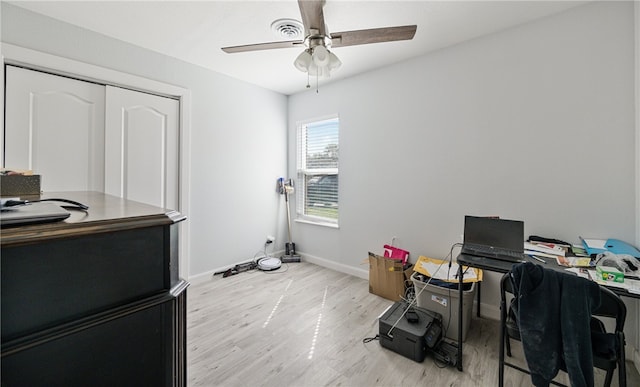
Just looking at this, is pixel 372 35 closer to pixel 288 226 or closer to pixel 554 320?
pixel 554 320

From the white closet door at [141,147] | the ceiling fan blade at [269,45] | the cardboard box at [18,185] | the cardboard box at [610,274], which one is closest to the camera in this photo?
the cardboard box at [18,185]

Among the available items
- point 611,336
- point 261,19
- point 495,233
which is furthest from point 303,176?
point 611,336

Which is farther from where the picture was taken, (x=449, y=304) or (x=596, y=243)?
(x=449, y=304)

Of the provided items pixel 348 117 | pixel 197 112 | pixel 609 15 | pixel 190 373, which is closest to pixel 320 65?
pixel 348 117

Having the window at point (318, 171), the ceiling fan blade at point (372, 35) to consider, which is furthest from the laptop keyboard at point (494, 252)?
the window at point (318, 171)

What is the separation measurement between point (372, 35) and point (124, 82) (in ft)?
7.46

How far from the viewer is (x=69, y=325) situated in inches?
21.1

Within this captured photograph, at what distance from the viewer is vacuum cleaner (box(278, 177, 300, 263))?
12.3 feet

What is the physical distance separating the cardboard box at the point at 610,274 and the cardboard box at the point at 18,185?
2.79 meters

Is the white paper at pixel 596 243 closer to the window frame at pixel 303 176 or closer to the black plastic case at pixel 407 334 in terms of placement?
the black plastic case at pixel 407 334

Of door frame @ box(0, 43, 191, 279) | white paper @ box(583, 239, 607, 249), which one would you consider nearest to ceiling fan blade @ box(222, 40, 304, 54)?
door frame @ box(0, 43, 191, 279)

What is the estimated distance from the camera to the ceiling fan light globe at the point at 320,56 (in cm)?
168

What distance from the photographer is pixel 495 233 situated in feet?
5.76

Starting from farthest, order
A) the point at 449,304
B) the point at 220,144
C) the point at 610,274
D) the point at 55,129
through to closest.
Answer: the point at 220,144 < the point at 55,129 < the point at 449,304 < the point at 610,274
